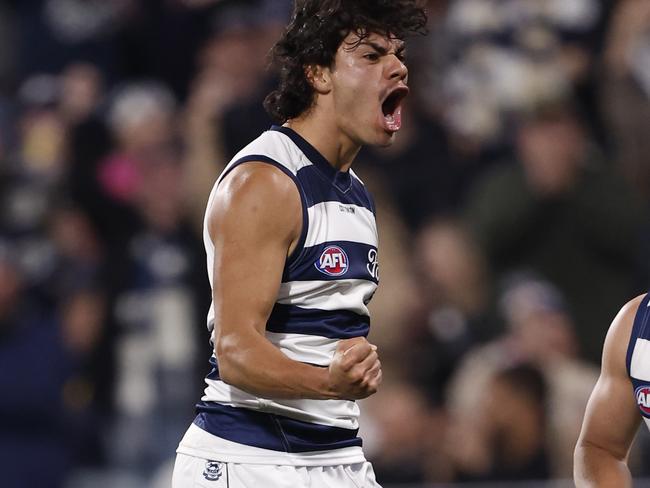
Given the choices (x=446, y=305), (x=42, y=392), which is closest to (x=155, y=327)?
(x=42, y=392)

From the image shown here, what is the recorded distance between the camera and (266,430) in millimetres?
3098

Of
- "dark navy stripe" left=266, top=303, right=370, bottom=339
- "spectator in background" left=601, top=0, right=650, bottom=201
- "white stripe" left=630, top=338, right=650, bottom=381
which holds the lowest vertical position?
"white stripe" left=630, top=338, right=650, bottom=381

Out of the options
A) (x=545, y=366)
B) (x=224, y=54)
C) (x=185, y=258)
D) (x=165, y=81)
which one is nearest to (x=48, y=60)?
(x=165, y=81)

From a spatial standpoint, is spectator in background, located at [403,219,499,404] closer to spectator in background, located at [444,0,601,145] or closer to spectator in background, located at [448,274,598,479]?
spectator in background, located at [448,274,598,479]

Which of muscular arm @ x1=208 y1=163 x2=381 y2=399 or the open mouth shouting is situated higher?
the open mouth shouting

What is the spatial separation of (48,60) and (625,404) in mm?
6232

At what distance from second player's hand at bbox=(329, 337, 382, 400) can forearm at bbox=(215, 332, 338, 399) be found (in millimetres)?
28

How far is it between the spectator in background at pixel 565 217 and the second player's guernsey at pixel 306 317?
12.3ft

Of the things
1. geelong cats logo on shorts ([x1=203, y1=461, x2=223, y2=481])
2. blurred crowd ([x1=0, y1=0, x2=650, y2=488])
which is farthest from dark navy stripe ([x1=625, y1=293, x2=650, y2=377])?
blurred crowd ([x1=0, y1=0, x2=650, y2=488])

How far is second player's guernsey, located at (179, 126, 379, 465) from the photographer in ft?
9.90

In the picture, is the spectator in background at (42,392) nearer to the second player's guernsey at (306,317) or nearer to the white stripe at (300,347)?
the second player's guernsey at (306,317)

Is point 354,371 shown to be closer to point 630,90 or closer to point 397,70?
point 397,70

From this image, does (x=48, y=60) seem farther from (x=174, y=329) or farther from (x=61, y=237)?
(x=174, y=329)

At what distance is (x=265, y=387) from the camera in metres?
2.84
